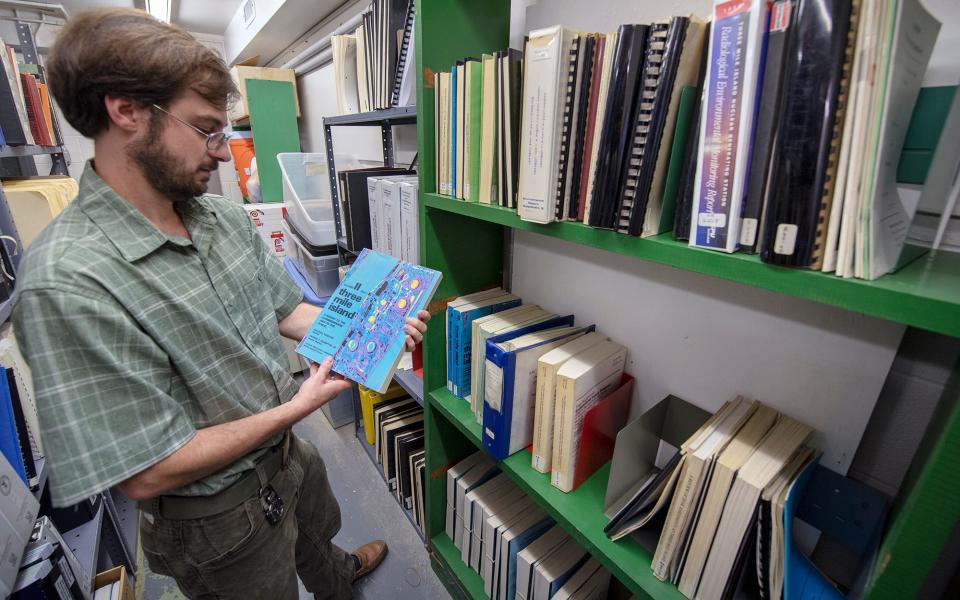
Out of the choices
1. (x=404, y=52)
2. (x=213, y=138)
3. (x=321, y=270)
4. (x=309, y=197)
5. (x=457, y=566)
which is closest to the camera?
(x=213, y=138)

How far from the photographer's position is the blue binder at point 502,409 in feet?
2.86

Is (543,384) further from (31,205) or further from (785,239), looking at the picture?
(31,205)

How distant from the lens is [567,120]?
2.16 ft

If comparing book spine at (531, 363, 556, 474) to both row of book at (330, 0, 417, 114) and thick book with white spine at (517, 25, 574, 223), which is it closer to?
thick book with white spine at (517, 25, 574, 223)

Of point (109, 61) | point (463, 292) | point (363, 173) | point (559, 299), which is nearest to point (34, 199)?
point (363, 173)

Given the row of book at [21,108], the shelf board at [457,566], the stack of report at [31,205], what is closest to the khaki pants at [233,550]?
the shelf board at [457,566]

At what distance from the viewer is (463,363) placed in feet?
3.73

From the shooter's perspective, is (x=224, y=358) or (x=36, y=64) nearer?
(x=224, y=358)

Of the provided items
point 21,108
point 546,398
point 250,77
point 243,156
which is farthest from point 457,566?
point 243,156

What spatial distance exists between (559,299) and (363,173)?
905mm

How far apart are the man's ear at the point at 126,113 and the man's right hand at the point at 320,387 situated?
0.57 m

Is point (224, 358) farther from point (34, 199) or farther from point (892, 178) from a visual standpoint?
point (34, 199)

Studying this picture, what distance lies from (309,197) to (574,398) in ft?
7.20

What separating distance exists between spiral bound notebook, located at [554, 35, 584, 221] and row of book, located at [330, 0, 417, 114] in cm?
66
